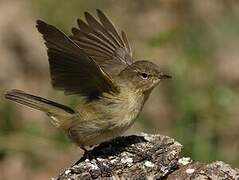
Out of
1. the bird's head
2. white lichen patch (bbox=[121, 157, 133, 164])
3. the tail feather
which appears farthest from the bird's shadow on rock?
the tail feather

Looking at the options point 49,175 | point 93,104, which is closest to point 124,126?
point 93,104

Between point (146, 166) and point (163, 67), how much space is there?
14.7 feet

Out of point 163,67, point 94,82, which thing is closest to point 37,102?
point 94,82

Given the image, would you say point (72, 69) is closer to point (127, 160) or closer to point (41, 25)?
point (41, 25)

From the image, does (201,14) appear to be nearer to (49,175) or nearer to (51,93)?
(51,93)

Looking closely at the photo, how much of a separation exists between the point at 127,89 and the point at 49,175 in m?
2.76

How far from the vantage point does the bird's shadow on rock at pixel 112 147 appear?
22.3 feet

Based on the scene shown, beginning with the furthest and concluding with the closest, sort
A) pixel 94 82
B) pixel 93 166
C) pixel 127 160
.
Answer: pixel 94 82 → pixel 127 160 → pixel 93 166

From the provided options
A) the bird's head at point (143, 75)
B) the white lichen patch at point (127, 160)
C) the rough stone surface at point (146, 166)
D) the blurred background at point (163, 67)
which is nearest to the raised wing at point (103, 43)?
the bird's head at point (143, 75)

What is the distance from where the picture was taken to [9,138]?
399 inches

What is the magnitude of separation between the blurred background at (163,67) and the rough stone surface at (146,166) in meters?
2.67

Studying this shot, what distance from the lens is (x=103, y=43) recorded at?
7.88m

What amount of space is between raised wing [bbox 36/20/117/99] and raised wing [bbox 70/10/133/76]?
0.62 meters

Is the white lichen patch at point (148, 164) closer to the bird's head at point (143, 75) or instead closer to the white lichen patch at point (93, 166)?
the white lichen patch at point (93, 166)
